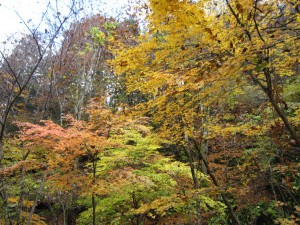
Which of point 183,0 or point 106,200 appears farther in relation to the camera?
point 106,200

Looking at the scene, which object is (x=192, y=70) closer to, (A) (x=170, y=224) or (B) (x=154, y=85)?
(B) (x=154, y=85)

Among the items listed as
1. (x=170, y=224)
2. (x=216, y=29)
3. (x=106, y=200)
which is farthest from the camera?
(x=170, y=224)

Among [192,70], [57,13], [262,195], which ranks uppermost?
[57,13]

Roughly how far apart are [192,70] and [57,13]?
110 inches

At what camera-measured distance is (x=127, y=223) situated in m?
7.61

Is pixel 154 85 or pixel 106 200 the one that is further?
pixel 106 200

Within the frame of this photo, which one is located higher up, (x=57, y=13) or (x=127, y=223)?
(x=57, y=13)

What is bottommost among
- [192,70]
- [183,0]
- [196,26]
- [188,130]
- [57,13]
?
[188,130]

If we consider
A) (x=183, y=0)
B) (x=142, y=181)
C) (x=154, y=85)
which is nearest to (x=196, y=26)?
(x=183, y=0)

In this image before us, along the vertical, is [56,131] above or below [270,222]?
above

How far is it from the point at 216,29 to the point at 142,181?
3593 mm

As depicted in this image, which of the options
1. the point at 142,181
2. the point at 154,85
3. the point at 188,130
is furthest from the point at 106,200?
the point at 154,85

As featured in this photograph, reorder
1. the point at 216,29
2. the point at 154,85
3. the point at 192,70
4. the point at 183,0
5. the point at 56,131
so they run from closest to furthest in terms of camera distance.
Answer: the point at 183,0
the point at 192,70
the point at 216,29
the point at 154,85
the point at 56,131

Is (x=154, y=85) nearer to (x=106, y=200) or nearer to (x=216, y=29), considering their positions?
(x=216, y=29)
